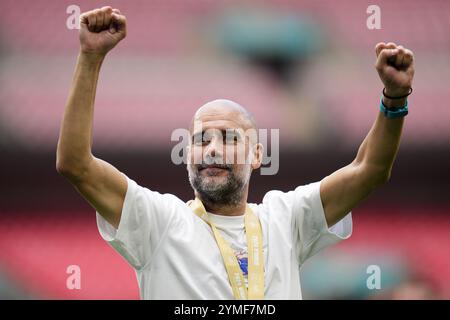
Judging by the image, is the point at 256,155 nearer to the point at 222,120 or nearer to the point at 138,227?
the point at 222,120

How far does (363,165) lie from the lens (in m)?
2.37

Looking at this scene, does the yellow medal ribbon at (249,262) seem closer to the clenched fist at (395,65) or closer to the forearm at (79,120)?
the forearm at (79,120)

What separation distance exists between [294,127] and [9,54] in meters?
2.37

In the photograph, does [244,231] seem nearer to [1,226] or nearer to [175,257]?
[175,257]

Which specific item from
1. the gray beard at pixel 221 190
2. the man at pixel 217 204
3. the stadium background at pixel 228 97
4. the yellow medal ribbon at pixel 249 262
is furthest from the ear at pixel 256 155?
the stadium background at pixel 228 97

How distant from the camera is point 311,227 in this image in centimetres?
244

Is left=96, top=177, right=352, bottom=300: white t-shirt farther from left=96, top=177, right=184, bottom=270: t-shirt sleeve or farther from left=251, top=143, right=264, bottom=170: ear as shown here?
left=251, top=143, right=264, bottom=170: ear

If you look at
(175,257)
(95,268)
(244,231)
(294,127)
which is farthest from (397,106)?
(95,268)

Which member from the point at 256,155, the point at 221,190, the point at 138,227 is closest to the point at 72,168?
the point at 138,227

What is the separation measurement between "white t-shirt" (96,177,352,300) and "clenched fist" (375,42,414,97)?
0.46m

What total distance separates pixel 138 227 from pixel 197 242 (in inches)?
8.1

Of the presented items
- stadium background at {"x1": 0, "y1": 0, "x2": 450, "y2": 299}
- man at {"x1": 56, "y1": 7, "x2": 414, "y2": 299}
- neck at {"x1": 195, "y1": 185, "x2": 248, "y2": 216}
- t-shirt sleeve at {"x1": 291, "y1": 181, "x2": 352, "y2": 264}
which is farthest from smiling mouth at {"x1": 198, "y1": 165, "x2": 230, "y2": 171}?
stadium background at {"x1": 0, "y1": 0, "x2": 450, "y2": 299}

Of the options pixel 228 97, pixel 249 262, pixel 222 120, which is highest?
pixel 228 97

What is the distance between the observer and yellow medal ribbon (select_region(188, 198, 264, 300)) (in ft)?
Result: 7.29
